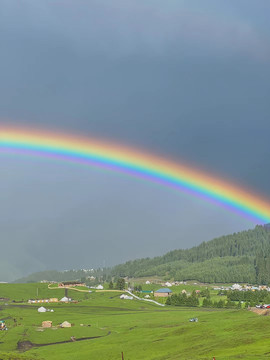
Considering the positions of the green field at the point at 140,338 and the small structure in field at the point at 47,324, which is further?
the small structure in field at the point at 47,324

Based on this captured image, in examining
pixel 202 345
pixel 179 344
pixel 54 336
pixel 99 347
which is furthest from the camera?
pixel 54 336

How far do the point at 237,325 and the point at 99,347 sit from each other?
38.8m

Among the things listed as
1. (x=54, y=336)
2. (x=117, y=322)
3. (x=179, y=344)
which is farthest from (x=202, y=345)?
(x=117, y=322)

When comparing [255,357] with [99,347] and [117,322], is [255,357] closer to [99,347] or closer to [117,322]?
→ [99,347]

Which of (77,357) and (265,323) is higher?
(265,323)

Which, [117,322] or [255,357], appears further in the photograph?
[117,322]

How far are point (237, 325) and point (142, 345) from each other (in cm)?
2737

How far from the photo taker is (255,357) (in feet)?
222

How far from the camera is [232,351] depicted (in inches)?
3125

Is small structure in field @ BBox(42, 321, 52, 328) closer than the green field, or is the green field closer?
the green field

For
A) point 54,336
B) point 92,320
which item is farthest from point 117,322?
point 54,336

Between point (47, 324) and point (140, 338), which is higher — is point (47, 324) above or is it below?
below

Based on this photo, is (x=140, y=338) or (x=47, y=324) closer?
(x=140, y=338)

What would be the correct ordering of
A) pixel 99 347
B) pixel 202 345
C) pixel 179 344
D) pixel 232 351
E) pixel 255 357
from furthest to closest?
pixel 99 347 < pixel 179 344 < pixel 202 345 < pixel 232 351 < pixel 255 357
